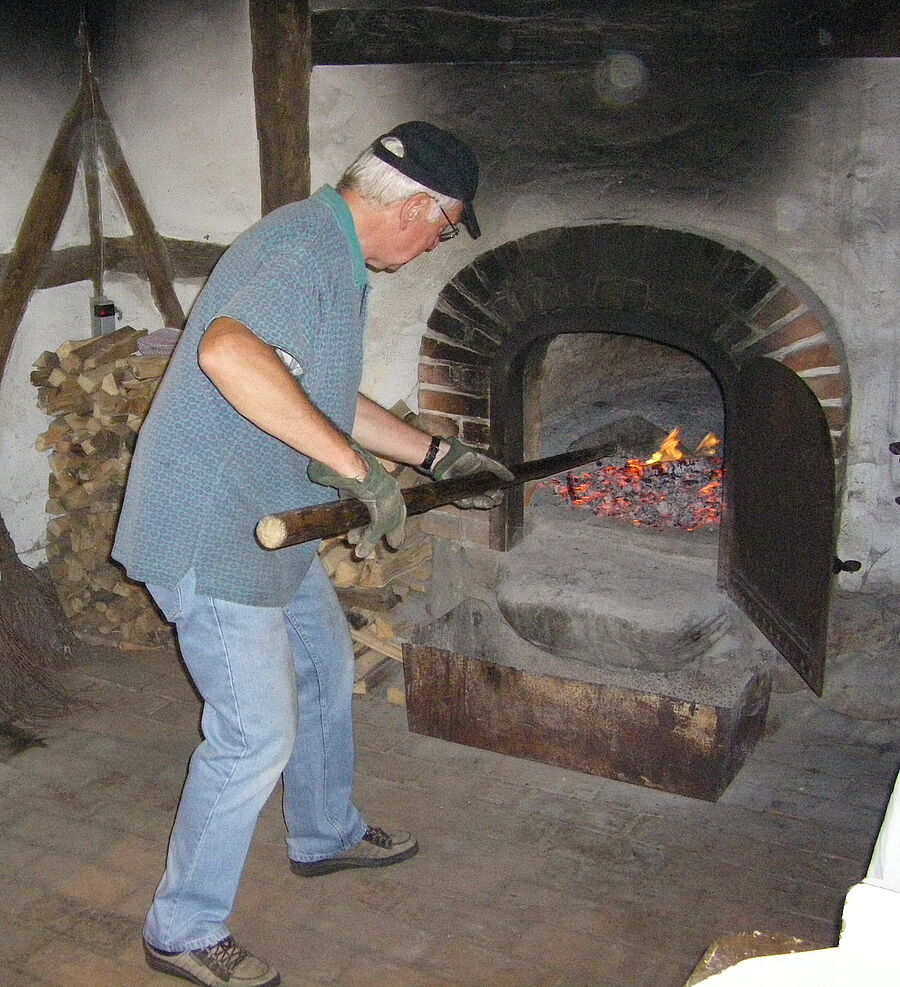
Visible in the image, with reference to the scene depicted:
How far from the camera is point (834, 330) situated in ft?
11.7

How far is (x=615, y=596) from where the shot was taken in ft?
13.2

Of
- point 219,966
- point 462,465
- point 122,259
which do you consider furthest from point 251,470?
point 122,259

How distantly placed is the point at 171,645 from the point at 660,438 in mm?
2183

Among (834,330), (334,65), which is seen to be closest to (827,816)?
(834,330)

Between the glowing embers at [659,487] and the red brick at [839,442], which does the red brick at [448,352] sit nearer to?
the glowing embers at [659,487]

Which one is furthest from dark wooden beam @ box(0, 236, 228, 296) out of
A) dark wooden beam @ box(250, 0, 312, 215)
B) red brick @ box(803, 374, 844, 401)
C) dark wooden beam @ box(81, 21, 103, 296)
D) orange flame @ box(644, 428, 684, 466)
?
red brick @ box(803, 374, 844, 401)

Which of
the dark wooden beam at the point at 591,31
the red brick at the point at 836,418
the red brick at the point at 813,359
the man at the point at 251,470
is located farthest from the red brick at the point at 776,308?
the man at the point at 251,470

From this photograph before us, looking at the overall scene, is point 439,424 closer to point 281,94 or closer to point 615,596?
point 615,596

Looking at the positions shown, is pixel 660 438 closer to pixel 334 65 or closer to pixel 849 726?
pixel 849 726

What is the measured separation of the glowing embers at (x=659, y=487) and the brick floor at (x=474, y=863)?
827 millimetres

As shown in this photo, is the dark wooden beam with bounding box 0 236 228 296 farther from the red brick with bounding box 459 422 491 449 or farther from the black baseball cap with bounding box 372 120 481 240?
the black baseball cap with bounding box 372 120 481 240

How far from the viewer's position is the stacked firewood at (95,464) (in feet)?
14.9

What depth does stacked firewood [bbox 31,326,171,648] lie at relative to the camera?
4.53 metres

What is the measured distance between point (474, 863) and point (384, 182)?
187cm
